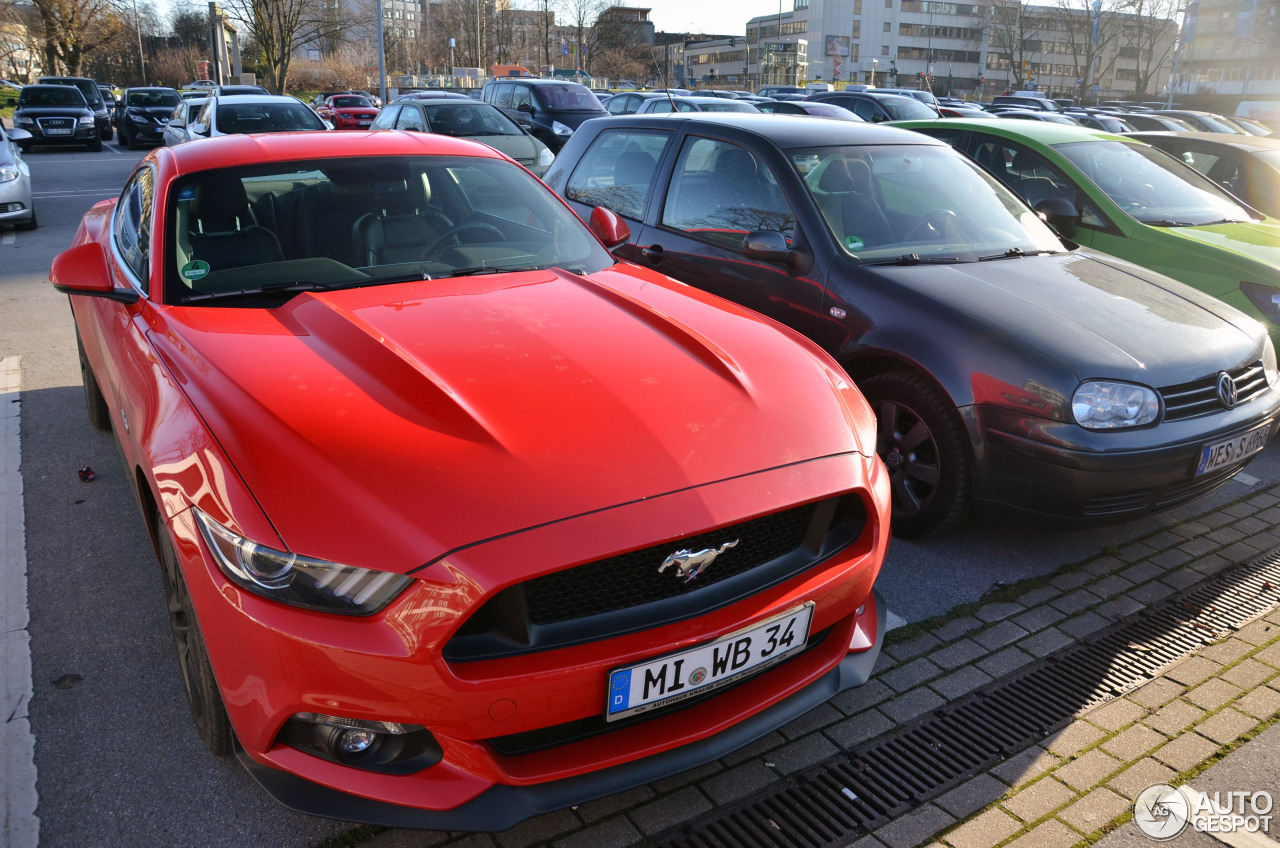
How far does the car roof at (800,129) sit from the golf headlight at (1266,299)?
203 cm

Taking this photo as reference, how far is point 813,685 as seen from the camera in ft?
7.53

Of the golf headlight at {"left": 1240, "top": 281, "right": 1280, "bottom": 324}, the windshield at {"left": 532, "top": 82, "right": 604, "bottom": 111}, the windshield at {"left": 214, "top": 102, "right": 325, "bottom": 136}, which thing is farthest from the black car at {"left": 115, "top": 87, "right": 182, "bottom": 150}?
the golf headlight at {"left": 1240, "top": 281, "right": 1280, "bottom": 324}

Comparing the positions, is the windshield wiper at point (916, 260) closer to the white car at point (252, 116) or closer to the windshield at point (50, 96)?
the white car at point (252, 116)

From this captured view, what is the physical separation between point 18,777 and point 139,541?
1.40 metres

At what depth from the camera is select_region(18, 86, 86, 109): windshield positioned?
22.5m

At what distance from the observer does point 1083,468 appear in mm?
3318

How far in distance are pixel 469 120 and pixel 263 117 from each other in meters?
3.21

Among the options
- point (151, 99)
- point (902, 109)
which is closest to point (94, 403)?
point (902, 109)

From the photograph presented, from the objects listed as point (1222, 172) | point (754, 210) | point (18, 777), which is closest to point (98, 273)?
point (18, 777)

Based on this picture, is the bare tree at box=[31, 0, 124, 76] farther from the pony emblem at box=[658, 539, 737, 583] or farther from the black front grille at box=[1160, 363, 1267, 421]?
the pony emblem at box=[658, 539, 737, 583]

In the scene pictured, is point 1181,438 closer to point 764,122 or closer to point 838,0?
point 764,122

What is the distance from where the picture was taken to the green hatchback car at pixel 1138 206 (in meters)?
5.22

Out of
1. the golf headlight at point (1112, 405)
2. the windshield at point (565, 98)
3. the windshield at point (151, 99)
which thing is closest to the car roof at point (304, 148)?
the golf headlight at point (1112, 405)

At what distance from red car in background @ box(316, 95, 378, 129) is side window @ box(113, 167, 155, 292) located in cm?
1950
